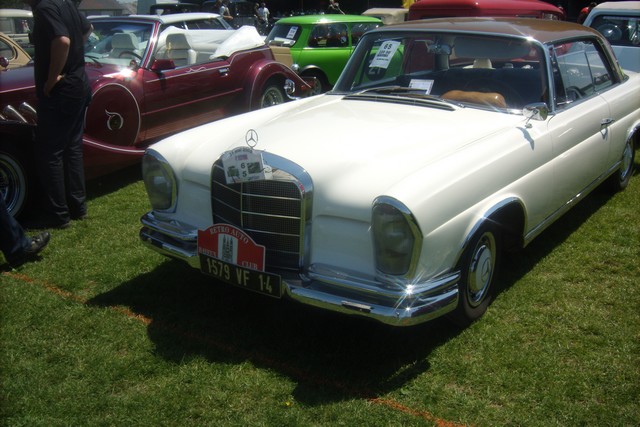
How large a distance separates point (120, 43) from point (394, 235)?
478 centimetres

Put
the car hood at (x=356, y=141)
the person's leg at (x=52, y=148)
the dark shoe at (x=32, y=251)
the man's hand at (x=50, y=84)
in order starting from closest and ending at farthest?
the car hood at (x=356, y=141) → the dark shoe at (x=32, y=251) → the man's hand at (x=50, y=84) → the person's leg at (x=52, y=148)

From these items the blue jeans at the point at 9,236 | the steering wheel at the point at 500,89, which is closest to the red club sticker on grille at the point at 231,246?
the blue jeans at the point at 9,236

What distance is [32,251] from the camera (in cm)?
426

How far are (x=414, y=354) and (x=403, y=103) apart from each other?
1.67m

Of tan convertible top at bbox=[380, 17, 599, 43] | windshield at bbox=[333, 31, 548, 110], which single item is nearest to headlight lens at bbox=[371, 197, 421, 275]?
windshield at bbox=[333, 31, 548, 110]

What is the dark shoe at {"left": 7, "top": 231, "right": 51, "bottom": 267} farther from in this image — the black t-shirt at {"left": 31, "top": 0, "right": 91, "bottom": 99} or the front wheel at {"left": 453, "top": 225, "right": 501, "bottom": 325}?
the front wheel at {"left": 453, "top": 225, "right": 501, "bottom": 325}

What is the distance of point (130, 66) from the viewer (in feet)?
20.3

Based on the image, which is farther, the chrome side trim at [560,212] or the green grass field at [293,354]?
the chrome side trim at [560,212]

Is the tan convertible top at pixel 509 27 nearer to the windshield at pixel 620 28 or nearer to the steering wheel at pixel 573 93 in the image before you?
the steering wheel at pixel 573 93

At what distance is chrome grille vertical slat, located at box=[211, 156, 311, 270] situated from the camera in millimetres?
3045

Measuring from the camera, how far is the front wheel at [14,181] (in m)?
4.88

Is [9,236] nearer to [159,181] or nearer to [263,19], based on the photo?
[159,181]

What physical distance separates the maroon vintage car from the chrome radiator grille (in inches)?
86.7

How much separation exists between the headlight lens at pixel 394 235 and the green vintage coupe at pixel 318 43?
774cm
